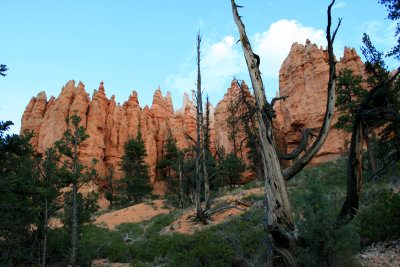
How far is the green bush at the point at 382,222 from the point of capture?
512 cm

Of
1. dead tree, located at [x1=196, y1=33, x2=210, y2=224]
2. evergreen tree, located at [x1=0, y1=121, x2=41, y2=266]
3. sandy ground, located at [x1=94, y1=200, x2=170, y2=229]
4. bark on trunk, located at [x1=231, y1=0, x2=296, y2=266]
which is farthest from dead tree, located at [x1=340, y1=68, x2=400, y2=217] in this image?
sandy ground, located at [x1=94, y1=200, x2=170, y2=229]

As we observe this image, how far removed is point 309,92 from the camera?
40625mm

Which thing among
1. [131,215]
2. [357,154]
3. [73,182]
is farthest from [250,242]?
[131,215]

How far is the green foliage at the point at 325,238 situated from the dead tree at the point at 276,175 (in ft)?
1.15

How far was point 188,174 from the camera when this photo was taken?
3444 cm

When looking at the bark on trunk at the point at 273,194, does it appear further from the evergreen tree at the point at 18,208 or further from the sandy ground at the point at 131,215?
the sandy ground at the point at 131,215

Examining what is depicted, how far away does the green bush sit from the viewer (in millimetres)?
5125

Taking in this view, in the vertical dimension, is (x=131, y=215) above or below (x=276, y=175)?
below

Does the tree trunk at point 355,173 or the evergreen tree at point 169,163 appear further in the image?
the evergreen tree at point 169,163

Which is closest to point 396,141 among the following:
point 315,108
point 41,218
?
point 41,218

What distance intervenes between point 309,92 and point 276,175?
4060 cm

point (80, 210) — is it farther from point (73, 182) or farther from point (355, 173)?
point (355, 173)

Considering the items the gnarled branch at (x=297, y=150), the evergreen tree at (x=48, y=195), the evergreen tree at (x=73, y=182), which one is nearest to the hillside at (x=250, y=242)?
the gnarled branch at (x=297, y=150)

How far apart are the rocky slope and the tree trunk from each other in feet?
95.3
